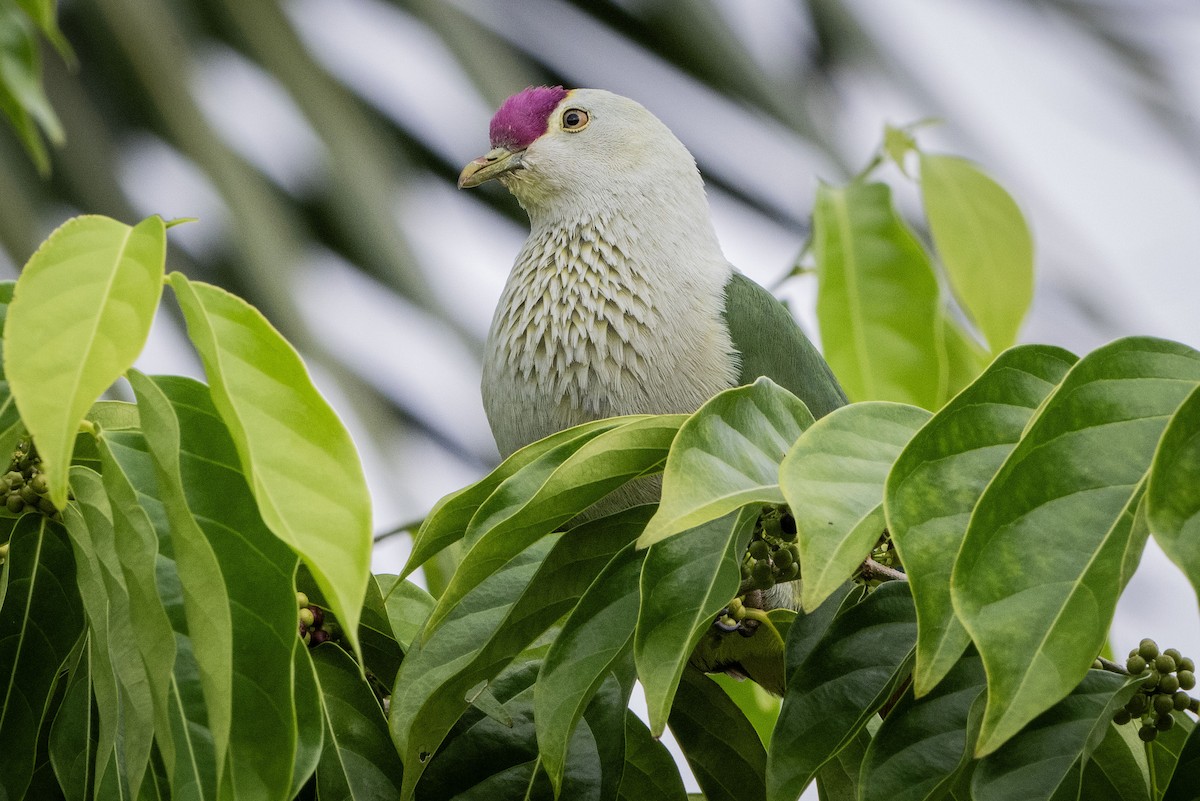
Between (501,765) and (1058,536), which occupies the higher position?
(1058,536)

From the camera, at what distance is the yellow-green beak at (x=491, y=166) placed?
167 cm

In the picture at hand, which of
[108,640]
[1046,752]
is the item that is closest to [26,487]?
[108,640]

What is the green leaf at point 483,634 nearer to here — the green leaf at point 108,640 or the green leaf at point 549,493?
the green leaf at point 549,493

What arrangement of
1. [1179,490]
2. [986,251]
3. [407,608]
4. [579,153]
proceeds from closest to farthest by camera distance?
[1179,490] → [407,608] → [986,251] → [579,153]

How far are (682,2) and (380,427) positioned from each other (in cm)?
117

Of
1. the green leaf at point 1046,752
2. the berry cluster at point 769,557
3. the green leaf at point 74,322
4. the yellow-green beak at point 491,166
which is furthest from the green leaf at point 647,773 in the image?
the yellow-green beak at point 491,166

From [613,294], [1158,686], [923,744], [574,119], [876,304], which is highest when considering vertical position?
[574,119]

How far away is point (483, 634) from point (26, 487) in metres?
0.32

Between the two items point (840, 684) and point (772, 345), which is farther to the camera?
point (772, 345)

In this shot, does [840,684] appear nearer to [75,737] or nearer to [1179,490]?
[1179,490]

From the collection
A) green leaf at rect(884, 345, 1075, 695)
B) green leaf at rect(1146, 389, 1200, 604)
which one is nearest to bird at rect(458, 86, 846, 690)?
green leaf at rect(884, 345, 1075, 695)

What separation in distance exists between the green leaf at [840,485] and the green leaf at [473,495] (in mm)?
132

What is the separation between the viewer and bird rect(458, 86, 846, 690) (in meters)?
1.30

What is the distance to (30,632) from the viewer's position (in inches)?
30.6
